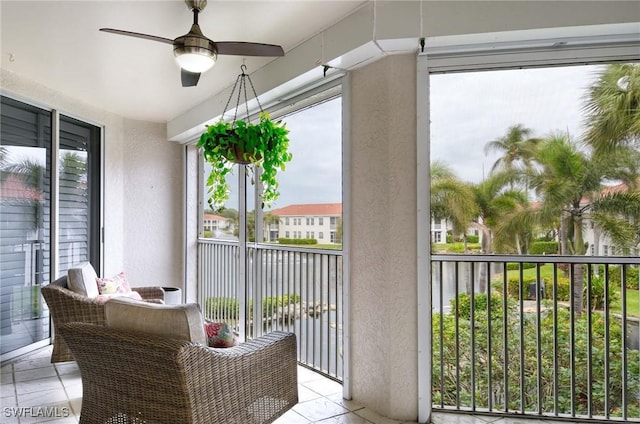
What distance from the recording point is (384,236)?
8.69 ft

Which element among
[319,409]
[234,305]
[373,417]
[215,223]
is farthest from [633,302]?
[215,223]

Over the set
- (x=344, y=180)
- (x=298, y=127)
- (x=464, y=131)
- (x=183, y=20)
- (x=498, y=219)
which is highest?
(x=183, y=20)

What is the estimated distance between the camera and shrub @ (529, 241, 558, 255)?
98.5 inches

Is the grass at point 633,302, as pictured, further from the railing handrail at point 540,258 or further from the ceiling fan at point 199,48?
the ceiling fan at point 199,48

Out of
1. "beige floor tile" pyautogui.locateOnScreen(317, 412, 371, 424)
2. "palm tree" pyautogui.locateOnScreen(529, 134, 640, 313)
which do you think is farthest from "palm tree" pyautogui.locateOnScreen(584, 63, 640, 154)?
"beige floor tile" pyautogui.locateOnScreen(317, 412, 371, 424)

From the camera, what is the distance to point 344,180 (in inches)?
113

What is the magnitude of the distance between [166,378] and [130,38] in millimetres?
2344

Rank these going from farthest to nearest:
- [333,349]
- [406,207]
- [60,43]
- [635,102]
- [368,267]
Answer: [333,349] < [60,43] < [368,267] < [406,207] < [635,102]

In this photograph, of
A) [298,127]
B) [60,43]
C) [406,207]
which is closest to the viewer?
[406,207]

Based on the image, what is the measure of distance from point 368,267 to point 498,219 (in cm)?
86

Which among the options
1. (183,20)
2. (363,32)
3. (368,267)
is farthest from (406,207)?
(183,20)

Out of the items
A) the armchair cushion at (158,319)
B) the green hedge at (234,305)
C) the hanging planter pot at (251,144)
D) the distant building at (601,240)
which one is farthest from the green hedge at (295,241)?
the distant building at (601,240)

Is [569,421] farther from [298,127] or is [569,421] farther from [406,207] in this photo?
[298,127]

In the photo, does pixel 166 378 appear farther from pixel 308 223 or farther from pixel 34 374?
pixel 34 374
